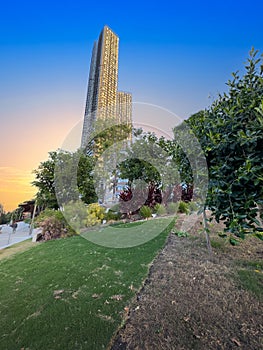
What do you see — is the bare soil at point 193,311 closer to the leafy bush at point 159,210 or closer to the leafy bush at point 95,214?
the leafy bush at point 95,214

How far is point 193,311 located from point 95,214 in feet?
16.3

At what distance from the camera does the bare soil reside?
1271mm

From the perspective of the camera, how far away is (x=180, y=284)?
6.70ft

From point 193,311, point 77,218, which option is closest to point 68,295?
point 193,311

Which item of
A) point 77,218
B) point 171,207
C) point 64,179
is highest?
point 64,179

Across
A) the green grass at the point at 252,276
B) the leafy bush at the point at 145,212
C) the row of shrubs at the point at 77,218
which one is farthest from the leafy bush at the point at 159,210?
the green grass at the point at 252,276

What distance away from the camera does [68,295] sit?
198cm

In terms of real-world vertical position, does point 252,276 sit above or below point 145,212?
below

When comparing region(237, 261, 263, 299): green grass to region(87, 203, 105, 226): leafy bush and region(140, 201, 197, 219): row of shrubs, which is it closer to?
region(140, 201, 197, 219): row of shrubs

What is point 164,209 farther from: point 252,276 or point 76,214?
point 252,276

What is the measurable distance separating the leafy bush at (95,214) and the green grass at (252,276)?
4.54 meters

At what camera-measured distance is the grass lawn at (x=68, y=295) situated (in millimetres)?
1373

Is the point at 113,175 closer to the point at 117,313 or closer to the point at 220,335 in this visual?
the point at 117,313

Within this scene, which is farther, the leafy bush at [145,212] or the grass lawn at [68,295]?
the leafy bush at [145,212]
